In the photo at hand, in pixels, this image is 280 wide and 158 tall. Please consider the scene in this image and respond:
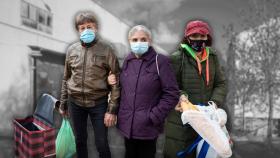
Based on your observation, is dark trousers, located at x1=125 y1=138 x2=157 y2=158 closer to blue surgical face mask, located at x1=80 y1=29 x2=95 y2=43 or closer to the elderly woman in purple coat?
the elderly woman in purple coat

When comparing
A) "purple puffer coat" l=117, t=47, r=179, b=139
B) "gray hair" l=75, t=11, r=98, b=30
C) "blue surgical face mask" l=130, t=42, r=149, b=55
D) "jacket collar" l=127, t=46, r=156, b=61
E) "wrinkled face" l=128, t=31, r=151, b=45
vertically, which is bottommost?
"purple puffer coat" l=117, t=47, r=179, b=139

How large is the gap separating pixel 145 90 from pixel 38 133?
4.62 ft

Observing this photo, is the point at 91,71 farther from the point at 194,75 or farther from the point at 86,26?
the point at 194,75

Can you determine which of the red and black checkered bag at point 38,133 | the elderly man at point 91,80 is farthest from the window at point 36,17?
the elderly man at point 91,80

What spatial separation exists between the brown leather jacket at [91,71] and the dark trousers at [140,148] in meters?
0.34

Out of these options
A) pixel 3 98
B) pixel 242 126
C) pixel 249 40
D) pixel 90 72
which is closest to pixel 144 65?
pixel 90 72

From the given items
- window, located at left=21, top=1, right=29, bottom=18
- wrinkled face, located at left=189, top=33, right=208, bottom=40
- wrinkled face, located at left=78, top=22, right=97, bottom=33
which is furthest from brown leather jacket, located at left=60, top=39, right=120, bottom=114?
window, located at left=21, top=1, right=29, bottom=18

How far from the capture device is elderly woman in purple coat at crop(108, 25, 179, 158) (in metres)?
2.71

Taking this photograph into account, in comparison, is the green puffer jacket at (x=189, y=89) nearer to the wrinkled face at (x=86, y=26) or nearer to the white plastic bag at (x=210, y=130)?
the white plastic bag at (x=210, y=130)

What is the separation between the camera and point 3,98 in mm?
5965

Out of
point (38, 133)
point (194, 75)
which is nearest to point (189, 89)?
point (194, 75)

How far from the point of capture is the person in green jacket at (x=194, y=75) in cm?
292

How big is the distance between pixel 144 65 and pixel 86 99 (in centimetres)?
67

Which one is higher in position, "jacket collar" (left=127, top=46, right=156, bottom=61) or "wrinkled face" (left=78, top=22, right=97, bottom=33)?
"wrinkled face" (left=78, top=22, right=97, bottom=33)
